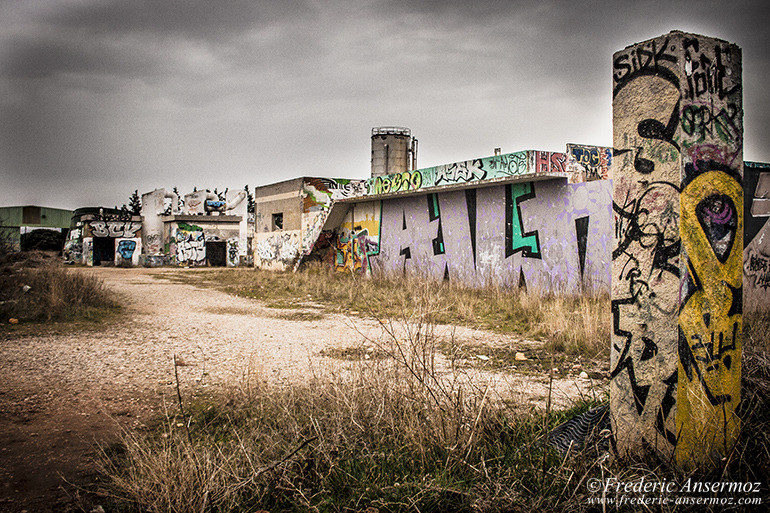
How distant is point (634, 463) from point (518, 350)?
3.69 meters

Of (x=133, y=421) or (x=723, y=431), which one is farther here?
(x=133, y=421)

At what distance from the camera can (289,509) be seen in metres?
2.47

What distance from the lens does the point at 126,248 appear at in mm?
35562

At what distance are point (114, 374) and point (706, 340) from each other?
16.7 ft

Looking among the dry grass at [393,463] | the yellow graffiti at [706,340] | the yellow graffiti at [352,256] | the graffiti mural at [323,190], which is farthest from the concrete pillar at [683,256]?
the graffiti mural at [323,190]

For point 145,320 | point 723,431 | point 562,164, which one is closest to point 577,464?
point 723,431

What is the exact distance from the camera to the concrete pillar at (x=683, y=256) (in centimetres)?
257

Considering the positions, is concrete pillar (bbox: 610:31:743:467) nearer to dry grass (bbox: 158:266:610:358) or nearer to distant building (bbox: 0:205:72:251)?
dry grass (bbox: 158:266:610:358)

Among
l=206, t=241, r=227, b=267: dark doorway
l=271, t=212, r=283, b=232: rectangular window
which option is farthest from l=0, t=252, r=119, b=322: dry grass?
l=206, t=241, r=227, b=267: dark doorway

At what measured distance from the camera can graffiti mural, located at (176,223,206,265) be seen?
35.6 m

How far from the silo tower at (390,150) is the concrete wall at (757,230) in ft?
64.9

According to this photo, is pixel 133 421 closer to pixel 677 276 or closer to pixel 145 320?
pixel 677 276

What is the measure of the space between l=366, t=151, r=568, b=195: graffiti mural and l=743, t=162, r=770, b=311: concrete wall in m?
3.68

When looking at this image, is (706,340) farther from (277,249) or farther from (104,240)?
(104,240)
